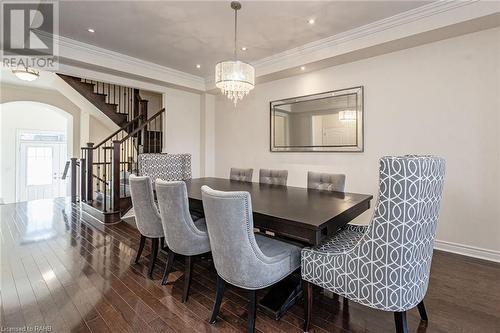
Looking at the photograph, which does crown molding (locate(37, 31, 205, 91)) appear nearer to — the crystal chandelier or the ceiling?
the ceiling

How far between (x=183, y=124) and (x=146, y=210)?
354cm

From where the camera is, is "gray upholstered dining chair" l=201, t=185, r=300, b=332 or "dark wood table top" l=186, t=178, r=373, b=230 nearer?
"gray upholstered dining chair" l=201, t=185, r=300, b=332

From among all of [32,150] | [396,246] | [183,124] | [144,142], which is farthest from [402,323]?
[32,150]

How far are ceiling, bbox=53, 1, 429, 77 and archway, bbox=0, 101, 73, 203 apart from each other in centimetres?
463

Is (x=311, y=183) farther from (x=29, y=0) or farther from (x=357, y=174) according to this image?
(x=29, y=0)

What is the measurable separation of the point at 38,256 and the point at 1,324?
4.31ft

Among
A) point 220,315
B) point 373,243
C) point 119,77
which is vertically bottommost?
point 220,315

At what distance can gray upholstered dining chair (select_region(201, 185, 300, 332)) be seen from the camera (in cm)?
147

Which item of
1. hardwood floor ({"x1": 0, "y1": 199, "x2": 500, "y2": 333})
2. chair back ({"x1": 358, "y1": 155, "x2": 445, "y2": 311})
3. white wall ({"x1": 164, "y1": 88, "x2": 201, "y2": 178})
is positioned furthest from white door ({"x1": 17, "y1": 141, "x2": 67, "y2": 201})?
chair back ({"x1": 358, "y1": 155, "x2": 445, "y2": 311})

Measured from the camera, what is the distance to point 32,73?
4434mm

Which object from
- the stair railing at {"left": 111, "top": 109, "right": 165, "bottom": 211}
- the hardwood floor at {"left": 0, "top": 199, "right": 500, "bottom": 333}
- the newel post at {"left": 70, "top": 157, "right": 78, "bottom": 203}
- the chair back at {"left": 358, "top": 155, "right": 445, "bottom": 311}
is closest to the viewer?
the chair back at {"left": 358, "top": 155, "right": 445, "bottom": 311}

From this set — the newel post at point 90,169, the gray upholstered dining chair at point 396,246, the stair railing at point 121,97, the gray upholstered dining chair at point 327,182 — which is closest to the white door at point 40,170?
the stair railing at point 121,97

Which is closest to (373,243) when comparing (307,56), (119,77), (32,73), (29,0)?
(307,56)

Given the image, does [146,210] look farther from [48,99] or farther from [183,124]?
[48,99]
